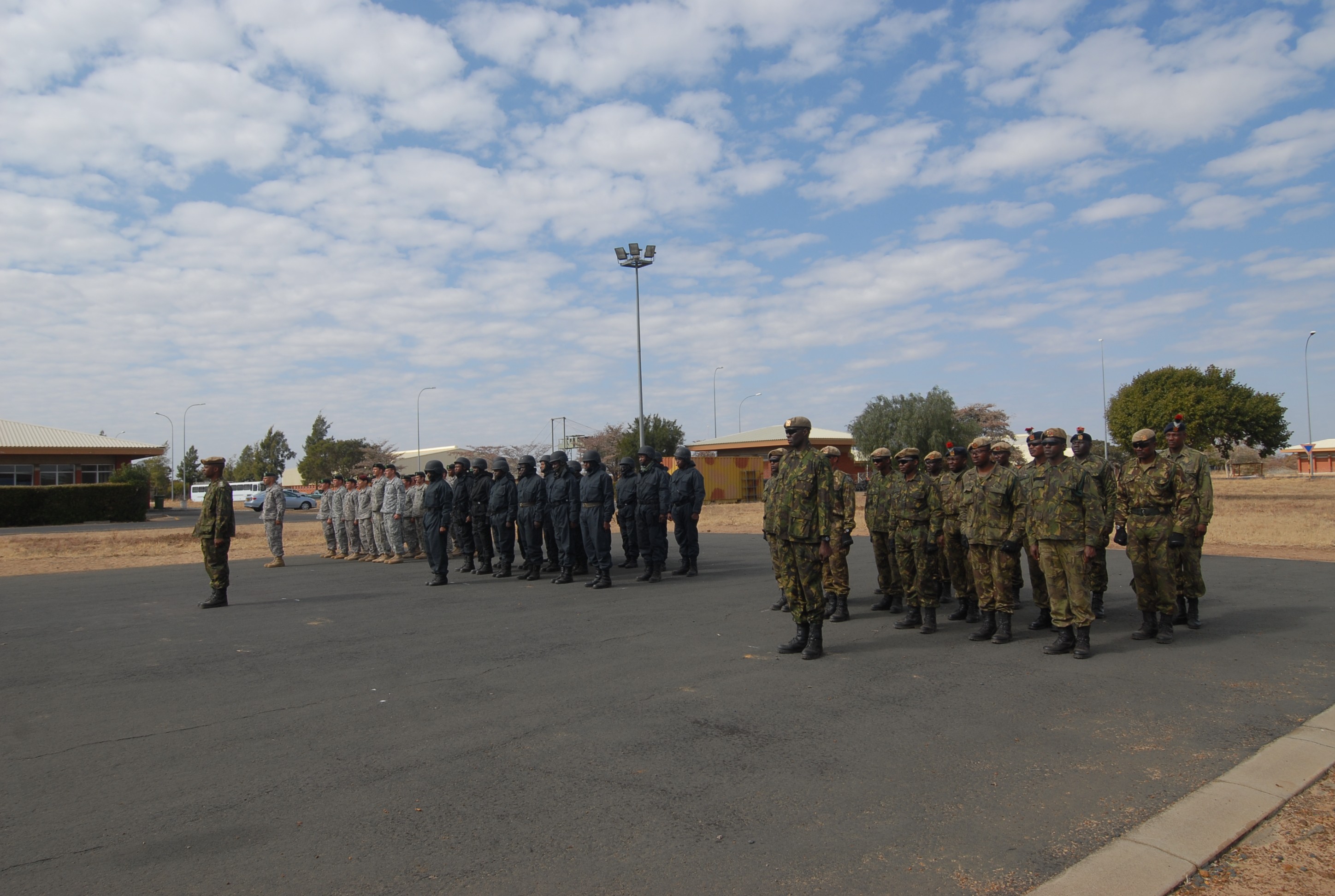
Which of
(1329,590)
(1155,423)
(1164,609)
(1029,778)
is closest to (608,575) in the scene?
(1164,609)

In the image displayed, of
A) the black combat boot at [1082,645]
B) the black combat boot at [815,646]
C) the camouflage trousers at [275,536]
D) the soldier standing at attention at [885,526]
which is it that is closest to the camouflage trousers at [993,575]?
the black combat boot at [1082,645]

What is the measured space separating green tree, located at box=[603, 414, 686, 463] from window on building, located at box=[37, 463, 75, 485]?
30.7 m

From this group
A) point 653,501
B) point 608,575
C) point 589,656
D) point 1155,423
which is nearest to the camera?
point 589,656

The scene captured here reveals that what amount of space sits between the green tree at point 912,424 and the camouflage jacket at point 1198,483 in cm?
3969

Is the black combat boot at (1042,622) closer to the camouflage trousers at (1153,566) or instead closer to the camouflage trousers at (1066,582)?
the camouflage trousers at (1153,566)

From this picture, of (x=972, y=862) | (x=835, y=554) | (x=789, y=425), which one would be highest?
(x=789, y=425)

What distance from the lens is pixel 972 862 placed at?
3.33 meters

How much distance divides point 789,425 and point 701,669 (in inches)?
83.6

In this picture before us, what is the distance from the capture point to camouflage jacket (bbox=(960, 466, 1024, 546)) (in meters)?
7.42

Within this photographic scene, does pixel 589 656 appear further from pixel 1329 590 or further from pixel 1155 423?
pixel 1155 423

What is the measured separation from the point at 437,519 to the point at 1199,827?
1085 centimetres

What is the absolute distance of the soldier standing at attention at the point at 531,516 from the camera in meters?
12.9

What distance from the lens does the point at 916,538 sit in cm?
825

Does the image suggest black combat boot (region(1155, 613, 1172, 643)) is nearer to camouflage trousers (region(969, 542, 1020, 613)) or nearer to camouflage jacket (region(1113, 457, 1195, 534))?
camouflage jacket (region(1113, 457, 1195, 534))
